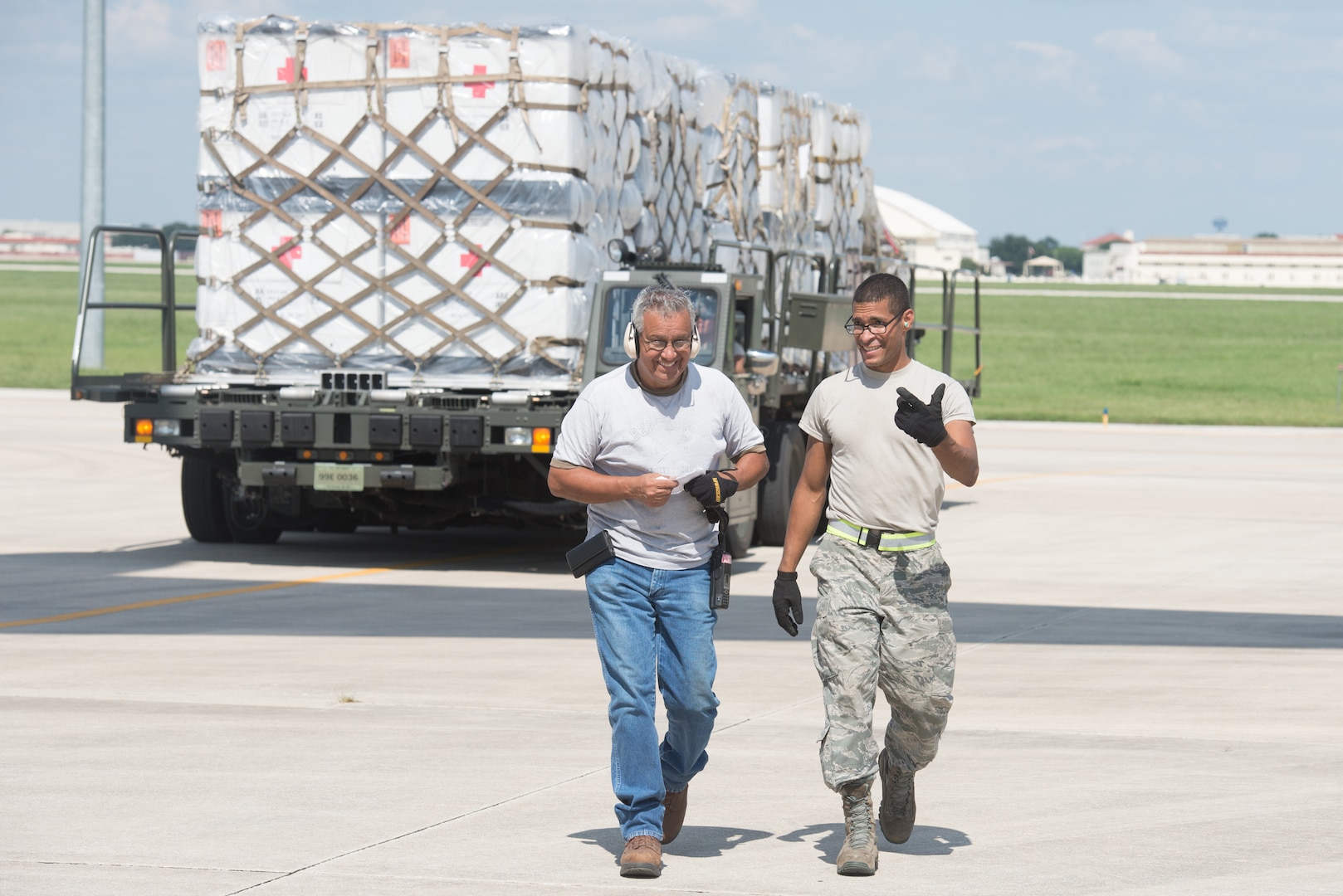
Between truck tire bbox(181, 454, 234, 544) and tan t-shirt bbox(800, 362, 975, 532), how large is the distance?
10.4 meters

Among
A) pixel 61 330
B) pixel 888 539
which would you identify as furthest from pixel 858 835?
pixel 61 330

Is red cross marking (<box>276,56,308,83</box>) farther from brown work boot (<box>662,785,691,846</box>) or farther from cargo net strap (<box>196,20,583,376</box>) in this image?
brown work boot (<box>662,785,691,846</box>)

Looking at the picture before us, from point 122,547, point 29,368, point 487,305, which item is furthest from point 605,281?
point 29,368

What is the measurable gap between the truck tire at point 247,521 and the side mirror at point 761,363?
429 centimetres

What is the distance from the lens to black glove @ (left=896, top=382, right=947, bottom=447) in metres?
6.12

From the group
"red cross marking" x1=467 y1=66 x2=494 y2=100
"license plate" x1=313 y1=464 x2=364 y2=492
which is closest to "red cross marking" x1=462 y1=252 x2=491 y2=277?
"red cross marking" x1=467 y1=66 x2=494 y2=100

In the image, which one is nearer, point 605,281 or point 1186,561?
point 605,281

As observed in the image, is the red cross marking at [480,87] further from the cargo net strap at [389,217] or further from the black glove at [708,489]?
the black glove at [708,489]

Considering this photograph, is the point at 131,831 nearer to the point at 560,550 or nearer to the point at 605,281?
the point at 605,281

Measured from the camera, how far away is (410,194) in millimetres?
14289

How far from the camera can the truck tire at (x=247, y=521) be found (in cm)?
1606

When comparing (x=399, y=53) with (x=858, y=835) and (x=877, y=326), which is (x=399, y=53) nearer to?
(x=877, y=326)

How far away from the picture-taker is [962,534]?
1778 cm

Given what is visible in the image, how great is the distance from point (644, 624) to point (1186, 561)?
34.1 feet
